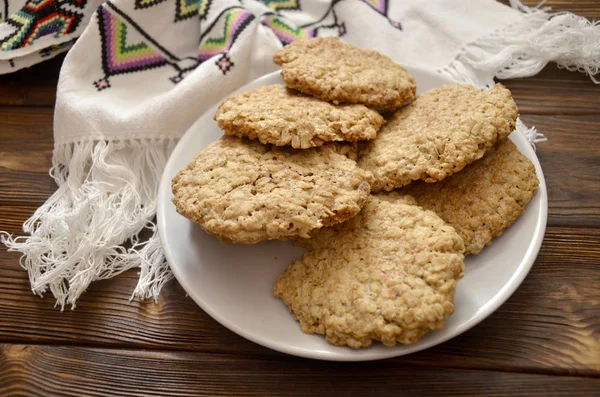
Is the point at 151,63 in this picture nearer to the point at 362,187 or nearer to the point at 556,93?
the point at 362,187

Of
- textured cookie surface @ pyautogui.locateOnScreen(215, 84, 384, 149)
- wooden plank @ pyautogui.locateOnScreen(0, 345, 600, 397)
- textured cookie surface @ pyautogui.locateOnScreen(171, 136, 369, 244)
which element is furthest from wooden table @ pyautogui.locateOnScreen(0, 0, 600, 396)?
textured cookie surface @ pyautogui.locateOnScreen(215, 84, 384, 149)

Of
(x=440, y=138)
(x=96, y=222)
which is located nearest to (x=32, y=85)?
(x=96, y=222)

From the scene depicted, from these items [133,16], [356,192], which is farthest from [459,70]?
[133,16]

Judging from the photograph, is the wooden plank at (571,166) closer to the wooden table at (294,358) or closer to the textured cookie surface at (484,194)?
the wooden table at (294,358)

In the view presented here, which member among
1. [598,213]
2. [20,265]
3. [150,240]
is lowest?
[20,265]

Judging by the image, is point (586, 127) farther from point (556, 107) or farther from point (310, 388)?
point (310, 388)

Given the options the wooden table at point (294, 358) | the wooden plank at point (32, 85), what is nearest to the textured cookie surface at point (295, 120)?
the wooden table at point (294, 358)

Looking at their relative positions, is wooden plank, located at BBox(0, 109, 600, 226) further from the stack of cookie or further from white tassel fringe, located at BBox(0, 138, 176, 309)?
the stack of cookie

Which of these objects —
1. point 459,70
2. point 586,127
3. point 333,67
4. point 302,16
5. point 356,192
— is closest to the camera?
point 356,192
